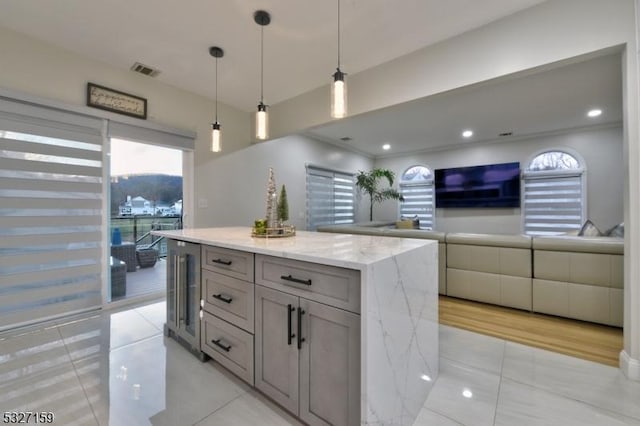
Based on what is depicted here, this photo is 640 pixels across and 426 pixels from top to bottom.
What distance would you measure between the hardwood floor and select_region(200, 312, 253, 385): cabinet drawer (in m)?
1.92

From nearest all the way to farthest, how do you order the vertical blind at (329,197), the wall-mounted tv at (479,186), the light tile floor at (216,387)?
the light tile floor at (216,387)
the vertical blind at (329,197)
the wall-mounted tv at (479,186)

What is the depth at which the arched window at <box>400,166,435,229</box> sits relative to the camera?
22.3ft

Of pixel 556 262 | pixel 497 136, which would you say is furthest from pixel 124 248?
pixel 497 136

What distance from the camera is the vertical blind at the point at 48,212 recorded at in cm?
234

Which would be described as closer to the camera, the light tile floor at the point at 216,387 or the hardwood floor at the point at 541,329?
the light tile floor at the point at 216,387

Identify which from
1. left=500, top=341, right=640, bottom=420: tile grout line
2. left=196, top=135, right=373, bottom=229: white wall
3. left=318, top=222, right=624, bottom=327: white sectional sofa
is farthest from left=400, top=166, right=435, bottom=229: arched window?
left=500, top=341, right=640, bottom=420: tile grout line

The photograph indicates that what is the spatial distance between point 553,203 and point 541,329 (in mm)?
4139

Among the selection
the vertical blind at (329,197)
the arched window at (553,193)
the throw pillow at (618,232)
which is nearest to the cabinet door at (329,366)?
the throw pillow at (618,232)

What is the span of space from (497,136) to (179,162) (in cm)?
589

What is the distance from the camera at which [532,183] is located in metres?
5.57

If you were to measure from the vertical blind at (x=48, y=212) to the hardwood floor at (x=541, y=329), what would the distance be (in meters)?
3.64

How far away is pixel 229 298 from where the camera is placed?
5.53 ft

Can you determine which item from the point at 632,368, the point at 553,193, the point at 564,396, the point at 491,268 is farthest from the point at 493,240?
the point at 553,193

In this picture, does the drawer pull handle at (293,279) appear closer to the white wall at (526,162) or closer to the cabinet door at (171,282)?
the cabinet door at (171,282)
